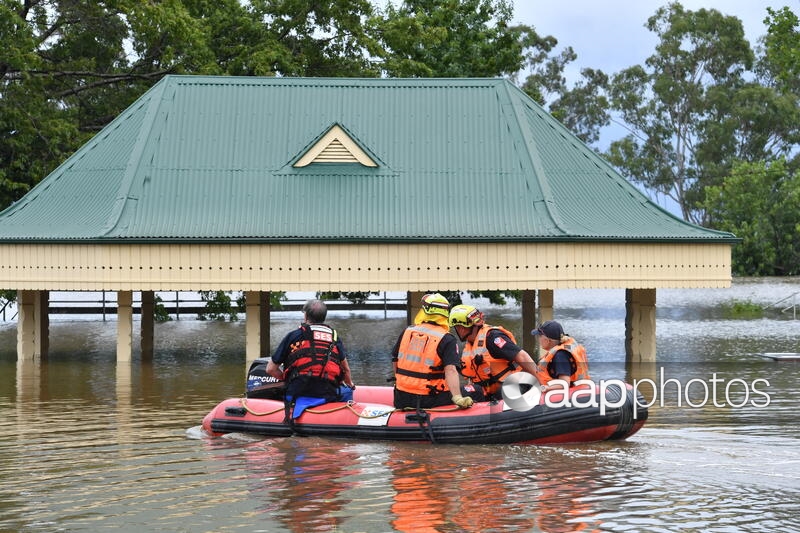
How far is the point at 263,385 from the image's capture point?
17500mm

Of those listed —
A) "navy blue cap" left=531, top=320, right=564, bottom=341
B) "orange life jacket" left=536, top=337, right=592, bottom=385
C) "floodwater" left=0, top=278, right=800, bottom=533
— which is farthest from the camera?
"orange life jacket" left=536, top=337, right=592, bottom=385

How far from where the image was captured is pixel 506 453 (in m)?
15.1

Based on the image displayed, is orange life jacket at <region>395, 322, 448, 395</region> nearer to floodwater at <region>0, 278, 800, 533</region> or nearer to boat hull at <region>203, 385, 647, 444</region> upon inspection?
boat hull at <region>203, 385, 647, 444</region>

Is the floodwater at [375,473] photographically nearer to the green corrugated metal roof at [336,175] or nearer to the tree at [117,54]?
the green corrugated metal roof at [336,175]

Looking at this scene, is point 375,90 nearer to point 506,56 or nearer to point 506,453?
point 506,56

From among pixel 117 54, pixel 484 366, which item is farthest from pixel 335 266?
pixel 117 54

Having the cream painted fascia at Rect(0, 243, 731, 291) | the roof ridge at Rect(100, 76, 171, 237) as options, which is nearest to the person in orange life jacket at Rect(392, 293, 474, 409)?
the cream painted fascia at Rect(0, 243, 731, 291)

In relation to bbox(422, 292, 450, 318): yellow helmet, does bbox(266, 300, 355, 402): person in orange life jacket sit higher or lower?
lower

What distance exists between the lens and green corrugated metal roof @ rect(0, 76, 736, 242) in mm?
27656

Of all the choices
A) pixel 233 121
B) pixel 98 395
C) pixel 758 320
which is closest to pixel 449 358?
pixel 98 395

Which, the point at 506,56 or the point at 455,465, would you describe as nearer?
the point at 455,465

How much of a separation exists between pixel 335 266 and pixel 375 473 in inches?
539

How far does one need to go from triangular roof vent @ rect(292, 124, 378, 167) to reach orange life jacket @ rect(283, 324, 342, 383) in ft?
43.8

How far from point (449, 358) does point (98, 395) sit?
10.0 metres
